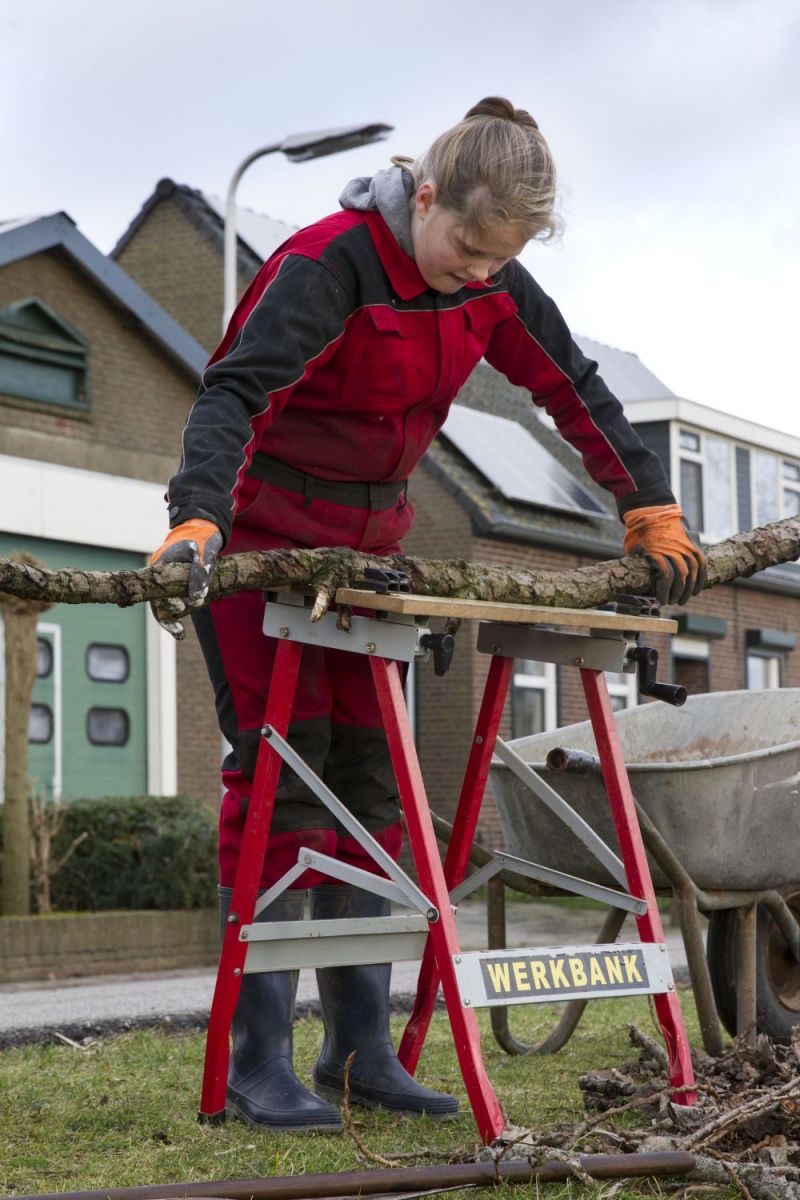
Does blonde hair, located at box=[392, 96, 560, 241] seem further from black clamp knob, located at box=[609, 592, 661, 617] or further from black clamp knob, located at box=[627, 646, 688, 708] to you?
black clamp knob, located at box=[627, 646, 688, 708]

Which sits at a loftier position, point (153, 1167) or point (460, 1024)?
point (460, 1024)

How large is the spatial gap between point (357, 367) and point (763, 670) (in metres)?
20.9

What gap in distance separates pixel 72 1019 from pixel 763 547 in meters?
3.12

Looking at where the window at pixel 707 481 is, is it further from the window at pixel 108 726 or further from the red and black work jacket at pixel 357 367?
the red and black work jacket at pixel 357 367

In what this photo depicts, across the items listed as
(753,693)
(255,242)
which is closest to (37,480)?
(255,242)

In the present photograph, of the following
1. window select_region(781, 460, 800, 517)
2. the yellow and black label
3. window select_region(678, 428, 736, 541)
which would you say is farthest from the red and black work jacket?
window select_region(781, 460, 800, 517)

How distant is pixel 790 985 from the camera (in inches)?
196

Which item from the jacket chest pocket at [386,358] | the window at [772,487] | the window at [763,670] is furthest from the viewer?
the window at [772,487]

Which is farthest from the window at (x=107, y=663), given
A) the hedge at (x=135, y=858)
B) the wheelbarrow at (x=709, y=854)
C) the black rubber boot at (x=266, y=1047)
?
the black rubber boot at (x=266, y=1047)

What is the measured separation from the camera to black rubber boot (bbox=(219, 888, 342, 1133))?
11.8ft

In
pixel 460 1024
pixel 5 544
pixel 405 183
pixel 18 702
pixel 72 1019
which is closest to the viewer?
pixel 460 1024

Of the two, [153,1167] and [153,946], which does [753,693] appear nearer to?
[153,1167]

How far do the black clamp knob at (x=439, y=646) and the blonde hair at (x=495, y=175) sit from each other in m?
0.83

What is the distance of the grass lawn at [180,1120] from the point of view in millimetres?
3158
